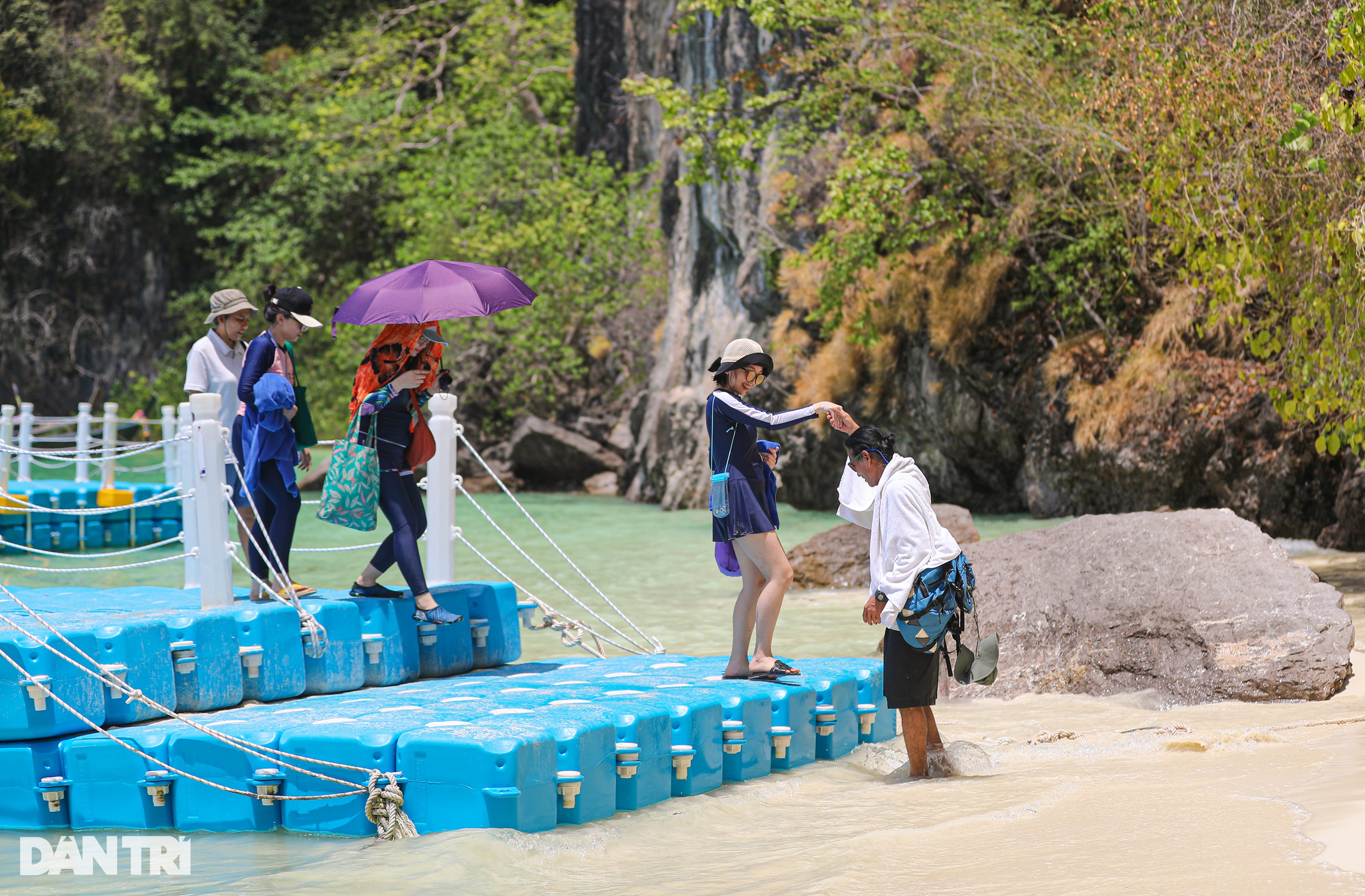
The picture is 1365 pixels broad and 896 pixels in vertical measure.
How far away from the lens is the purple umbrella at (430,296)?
247 inches

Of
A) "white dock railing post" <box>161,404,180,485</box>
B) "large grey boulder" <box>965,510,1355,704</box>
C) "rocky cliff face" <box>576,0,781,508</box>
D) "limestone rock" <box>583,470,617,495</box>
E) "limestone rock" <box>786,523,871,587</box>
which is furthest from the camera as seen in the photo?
"limestone rock" <box>583,470,617,495</box>

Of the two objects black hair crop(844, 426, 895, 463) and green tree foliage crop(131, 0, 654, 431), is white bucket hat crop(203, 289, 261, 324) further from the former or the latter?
green tree foliage crop(131, 0, 654, 431)

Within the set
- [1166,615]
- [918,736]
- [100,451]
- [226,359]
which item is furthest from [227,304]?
[1166,615]

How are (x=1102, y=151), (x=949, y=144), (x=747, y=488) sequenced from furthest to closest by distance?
(x=949, y=144) < (x=1102, y=151) < (x=747, y=488)

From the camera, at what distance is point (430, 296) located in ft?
21.0

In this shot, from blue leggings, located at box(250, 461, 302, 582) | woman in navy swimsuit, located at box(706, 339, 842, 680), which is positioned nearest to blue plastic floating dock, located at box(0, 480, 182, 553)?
blue leggings, located at box(250, 461, 302, 582)

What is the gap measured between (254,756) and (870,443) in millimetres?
2857

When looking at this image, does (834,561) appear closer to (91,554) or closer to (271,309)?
(91,554)

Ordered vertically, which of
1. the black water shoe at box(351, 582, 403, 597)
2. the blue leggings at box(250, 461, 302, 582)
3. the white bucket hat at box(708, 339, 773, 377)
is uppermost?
the white bucket hat at box(708, 339, 773, 377)

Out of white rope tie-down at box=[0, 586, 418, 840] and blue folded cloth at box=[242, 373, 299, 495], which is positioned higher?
blue folded cloth at box=[242, 373, 299, 495]

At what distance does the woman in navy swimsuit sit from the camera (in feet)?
19.7

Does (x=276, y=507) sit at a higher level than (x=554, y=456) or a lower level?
higher

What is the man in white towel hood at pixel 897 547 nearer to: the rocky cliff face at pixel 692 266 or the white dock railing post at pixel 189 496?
the white dock railing post at pixel 189 496

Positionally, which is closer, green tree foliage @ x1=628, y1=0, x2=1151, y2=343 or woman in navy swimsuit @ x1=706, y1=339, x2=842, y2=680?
woman in navy swimsuit @ x1=706, y1=339, x2=842, y2=680
